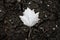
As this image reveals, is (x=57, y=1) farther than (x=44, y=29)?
Yes

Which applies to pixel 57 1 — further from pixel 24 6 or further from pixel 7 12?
pixel 7 12

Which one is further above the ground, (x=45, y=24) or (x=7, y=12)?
(x=7, y=12)

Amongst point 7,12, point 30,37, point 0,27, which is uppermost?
point 7,12

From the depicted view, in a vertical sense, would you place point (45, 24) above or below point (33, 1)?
below

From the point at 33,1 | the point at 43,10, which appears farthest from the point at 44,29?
the point at 33,1

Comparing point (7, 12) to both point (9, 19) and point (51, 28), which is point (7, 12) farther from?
point (51, 28)

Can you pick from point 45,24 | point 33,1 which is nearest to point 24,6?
point 33,1
